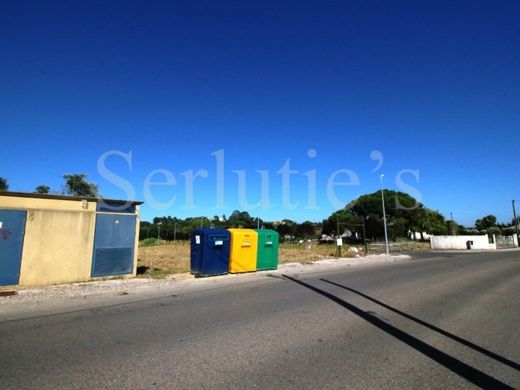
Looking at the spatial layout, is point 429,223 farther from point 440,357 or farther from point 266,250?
point 440,357

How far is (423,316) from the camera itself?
6.64 metres

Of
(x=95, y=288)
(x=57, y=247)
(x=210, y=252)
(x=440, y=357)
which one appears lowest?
(x=440, y=357)

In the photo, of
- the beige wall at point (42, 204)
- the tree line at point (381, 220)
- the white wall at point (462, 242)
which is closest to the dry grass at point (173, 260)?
the beige wall at point (42, 204)

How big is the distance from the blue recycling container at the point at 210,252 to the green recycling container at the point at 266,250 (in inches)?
77.3

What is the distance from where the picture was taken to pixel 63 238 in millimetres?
11023

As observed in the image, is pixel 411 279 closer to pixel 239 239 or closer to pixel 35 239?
pixel 239 239

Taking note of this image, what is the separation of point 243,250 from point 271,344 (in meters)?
9.61

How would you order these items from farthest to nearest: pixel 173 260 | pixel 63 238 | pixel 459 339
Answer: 1. pixel 173 260
2. pixel 63 238
3. pixel 459 339

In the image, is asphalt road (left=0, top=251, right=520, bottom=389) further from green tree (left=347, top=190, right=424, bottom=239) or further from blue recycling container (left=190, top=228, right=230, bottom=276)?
green tree (left=347, top=190, right=424, bottom=239)

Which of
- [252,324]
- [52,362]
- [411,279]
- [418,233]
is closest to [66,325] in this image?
[52,362]

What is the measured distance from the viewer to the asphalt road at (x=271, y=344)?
377cm

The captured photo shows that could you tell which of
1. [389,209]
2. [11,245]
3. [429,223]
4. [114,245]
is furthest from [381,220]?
[11,245]

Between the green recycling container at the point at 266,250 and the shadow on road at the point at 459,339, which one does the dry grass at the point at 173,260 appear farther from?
the shadow on road at the point at 459,339

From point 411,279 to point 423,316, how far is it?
5893mm
